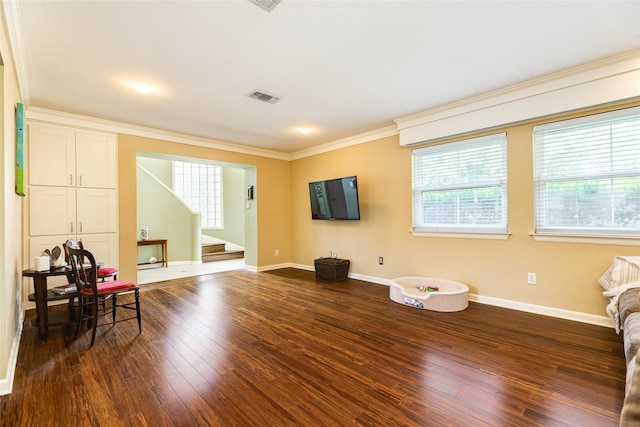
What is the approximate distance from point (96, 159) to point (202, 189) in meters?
5.46

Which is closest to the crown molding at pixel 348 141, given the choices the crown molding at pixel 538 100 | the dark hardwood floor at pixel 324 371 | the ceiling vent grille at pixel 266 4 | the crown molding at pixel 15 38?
the crown molding at pixel 538 100

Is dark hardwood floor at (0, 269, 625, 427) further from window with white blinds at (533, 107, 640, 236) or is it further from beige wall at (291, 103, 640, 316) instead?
window with white blinds at (533, 107, 640, 236)

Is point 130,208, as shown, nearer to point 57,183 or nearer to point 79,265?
point 57,183

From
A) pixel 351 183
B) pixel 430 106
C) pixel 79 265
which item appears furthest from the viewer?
pixel 351 183

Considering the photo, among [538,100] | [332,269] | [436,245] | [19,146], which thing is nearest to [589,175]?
[538,100]

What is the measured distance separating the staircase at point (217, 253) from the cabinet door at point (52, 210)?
12.5 ft

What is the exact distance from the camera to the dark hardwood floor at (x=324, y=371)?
164 cm

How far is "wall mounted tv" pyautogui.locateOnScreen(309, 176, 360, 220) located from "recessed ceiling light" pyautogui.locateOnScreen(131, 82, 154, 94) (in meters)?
2.93

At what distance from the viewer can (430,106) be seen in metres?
3.81

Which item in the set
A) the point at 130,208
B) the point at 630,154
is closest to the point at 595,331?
the point at 630,154

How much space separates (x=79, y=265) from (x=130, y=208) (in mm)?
1923

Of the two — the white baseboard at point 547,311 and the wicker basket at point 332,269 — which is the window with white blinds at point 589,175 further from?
the wicker basket at point 332,269

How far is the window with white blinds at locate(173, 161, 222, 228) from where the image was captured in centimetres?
921

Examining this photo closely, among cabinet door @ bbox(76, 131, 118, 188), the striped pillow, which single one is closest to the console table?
cabinet door @ bbox(76, 131, 118, 188)
